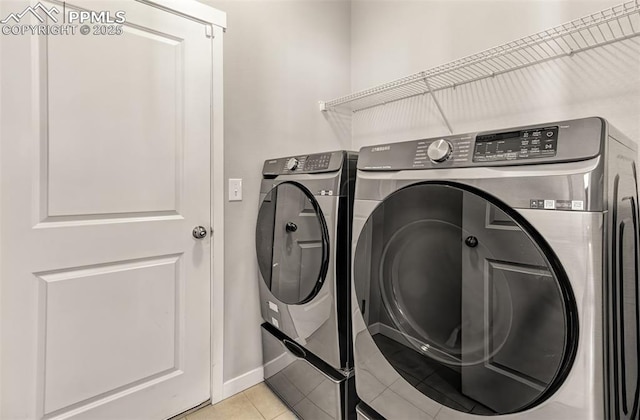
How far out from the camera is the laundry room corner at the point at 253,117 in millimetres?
1689

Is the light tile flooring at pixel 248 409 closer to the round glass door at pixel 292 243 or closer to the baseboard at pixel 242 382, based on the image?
the baseboard at pixel 242 382

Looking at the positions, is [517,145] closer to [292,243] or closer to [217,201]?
[292,243]

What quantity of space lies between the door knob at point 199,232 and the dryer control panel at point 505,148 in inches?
38.3

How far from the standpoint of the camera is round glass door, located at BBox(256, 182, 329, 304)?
1.35 meters

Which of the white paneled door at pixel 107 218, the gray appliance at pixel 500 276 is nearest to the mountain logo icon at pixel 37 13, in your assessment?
the white paneled door at pixel 107 218

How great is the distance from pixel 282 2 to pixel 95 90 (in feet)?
3.96

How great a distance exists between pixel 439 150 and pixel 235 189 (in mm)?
1141

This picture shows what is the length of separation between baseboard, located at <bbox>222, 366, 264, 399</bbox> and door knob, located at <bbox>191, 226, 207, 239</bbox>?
817mm

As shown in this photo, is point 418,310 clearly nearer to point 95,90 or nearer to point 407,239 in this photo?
point 407,239

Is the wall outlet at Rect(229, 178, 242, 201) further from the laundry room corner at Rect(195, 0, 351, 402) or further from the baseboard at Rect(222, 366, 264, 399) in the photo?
the baseboard at Rect(222, 366, 264, 399)

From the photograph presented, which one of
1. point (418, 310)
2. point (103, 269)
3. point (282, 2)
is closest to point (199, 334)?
point (103, 269)

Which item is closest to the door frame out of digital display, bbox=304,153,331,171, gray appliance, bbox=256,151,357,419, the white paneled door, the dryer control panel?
the white paneled door

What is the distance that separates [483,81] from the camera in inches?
63.1

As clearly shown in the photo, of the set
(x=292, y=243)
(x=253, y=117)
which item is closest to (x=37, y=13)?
(x=253, y=117)
